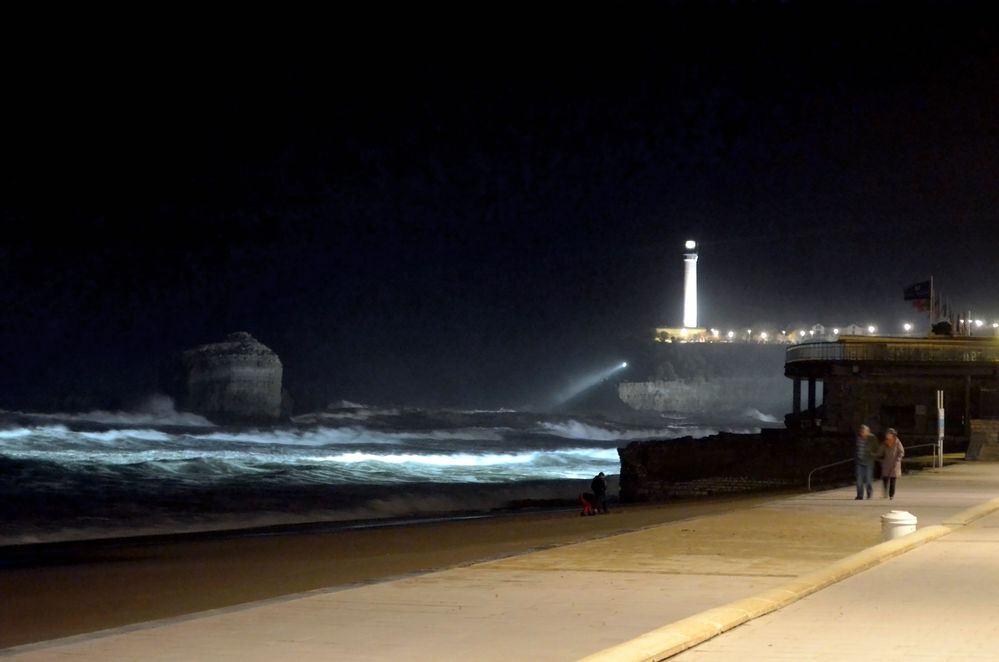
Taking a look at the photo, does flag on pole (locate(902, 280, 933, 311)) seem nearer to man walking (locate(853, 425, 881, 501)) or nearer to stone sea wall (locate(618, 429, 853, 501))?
stone sea wall (locate(618, 429, 853, 501))

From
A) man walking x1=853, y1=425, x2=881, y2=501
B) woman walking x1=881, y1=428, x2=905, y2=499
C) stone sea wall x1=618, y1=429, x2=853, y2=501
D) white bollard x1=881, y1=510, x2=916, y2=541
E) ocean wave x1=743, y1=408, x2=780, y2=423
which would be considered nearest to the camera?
white bollard x1=881, y1=510, x2=916, y2=541

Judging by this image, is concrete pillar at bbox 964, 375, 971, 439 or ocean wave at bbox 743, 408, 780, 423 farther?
ocean wave at bbox 743, 408, 780, 423

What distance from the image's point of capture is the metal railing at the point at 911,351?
148 feet

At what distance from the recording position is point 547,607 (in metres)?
10.3

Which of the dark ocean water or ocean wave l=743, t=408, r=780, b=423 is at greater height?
ocean wave l=743, t=408, r=780, b=423

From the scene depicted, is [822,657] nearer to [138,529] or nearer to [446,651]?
[446,651]

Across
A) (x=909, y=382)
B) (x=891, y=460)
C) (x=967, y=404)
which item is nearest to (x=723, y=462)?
(x=909, y=382)

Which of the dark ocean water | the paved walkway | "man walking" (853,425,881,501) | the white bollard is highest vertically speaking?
"man walking" (853,425,881,501)

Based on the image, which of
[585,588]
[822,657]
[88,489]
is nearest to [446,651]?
[822,657]

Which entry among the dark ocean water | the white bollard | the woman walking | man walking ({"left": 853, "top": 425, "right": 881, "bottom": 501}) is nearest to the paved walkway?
the white bollard

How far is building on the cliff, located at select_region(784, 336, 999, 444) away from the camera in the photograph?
1775 inches

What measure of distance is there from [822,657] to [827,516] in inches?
441

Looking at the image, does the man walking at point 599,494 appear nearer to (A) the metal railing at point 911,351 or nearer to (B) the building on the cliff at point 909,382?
(B) the building on the cliff at point 909,382

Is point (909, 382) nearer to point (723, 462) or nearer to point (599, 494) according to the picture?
point (723, 462)
